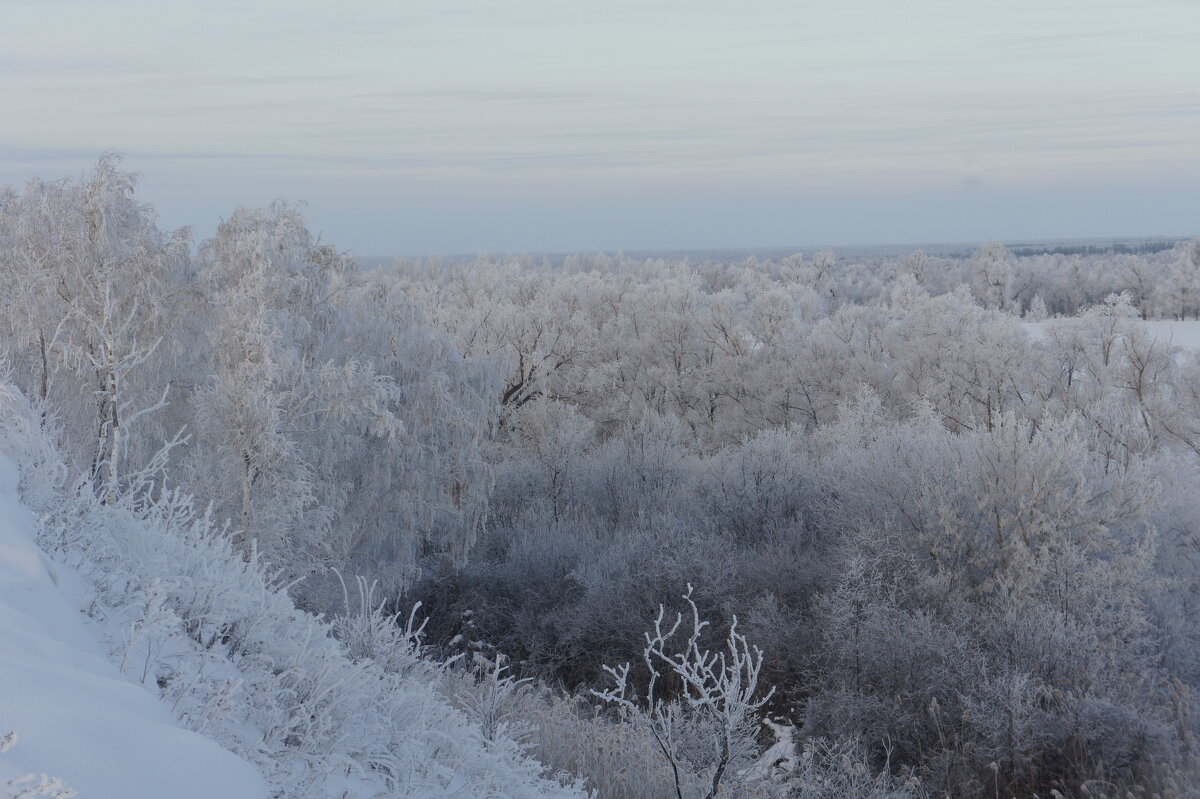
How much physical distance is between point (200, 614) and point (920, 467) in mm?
12304

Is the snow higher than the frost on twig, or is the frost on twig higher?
the snow

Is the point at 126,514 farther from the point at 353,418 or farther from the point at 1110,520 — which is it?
the point at 1110,520

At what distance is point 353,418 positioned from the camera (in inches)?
563

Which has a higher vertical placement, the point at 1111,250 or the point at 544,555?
the point at 1111,250

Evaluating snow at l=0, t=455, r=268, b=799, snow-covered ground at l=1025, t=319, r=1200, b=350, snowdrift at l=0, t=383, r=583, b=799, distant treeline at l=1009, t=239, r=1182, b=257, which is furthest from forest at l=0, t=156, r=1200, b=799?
distant treeline at l=1009, t=239, r=1182, b=257

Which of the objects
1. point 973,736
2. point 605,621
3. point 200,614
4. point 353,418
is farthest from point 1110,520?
point 200,614

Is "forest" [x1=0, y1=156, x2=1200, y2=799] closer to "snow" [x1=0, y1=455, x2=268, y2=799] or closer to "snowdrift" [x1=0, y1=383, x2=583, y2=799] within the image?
"snowdrift" [x1=0, y1=383, x2=583, y2=799]

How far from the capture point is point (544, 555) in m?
18.5

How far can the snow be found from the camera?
223cm

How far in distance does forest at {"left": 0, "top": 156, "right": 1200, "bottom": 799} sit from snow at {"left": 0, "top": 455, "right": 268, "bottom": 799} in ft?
0.97

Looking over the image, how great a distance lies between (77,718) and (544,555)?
16235 millimetres

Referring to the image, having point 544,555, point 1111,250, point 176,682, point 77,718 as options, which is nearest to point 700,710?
point 176,682

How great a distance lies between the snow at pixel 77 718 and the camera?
2.23 meters

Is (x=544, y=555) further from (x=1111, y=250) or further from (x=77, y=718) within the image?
(x=1111, y=250)
